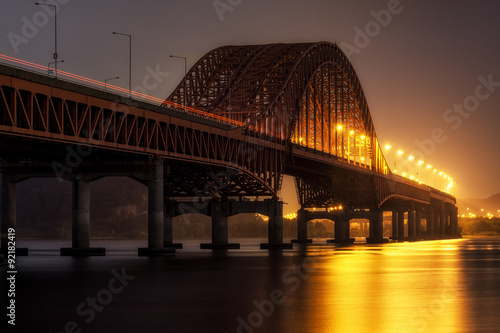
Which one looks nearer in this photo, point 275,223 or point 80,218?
point 80,218

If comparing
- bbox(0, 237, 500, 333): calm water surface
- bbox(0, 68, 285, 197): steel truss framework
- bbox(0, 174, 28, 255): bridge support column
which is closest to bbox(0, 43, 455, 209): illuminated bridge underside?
bbox(0, 68, 285, 197): steel truss framework

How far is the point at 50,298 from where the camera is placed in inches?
1416

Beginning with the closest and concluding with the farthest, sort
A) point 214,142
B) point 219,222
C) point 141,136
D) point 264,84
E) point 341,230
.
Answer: point 141,136, point 214,142, point 219,222, point 264,84, point 341,230

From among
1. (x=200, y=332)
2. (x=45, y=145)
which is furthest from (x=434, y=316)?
(x=45, y=145)

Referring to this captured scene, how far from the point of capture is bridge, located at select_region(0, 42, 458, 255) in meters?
69.2

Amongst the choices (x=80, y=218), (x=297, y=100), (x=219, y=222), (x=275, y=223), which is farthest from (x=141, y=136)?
(x=297, y=100)

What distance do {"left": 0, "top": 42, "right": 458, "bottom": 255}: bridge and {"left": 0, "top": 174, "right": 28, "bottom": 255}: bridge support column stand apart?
0.14m

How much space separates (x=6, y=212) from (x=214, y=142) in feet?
70.8

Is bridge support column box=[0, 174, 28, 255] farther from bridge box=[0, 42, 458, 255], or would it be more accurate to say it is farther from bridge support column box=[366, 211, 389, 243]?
bridge support column box=[366, 211, 389, 243]

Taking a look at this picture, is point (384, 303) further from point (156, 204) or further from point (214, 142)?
point (214, 142)

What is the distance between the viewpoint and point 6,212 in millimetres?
93938

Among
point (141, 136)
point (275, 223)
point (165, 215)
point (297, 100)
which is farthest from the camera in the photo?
point (297, 100)

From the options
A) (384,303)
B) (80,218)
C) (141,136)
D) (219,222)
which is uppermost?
(141,136)

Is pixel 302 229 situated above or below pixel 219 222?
below
